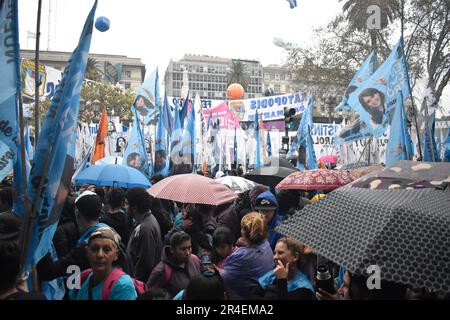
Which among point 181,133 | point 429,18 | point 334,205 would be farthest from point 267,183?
point 429,18

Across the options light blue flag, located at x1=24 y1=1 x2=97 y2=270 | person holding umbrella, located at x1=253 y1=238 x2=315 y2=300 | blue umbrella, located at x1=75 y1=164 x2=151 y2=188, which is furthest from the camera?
blue umbrella, located at x1=75 y1=164 x2=151 y2=188

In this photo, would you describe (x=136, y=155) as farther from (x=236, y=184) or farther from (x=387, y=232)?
(x=387, y=232)

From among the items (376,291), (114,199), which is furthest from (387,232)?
(114,199)

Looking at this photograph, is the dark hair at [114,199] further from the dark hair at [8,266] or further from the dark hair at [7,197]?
the dark hair at [8,266]

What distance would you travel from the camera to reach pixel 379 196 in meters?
2.50

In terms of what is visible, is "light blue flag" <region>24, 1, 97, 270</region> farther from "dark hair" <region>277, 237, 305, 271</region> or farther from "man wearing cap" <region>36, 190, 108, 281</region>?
"dark hair" <region>277, 237, 305, 271</region>

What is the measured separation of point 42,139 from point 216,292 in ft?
4.50

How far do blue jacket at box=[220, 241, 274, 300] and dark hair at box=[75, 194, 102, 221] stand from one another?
1.18 meters

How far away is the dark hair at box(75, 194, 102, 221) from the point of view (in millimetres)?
3590

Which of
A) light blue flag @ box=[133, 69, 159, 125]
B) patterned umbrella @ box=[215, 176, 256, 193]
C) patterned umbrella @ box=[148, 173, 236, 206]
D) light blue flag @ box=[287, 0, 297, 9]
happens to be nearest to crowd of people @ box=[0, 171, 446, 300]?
patterned umbrella @ box=[148, 173, 236, 206]

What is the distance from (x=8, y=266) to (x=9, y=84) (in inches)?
42.9

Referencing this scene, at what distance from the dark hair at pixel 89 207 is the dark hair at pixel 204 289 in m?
1.37

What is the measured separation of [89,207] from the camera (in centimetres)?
361
